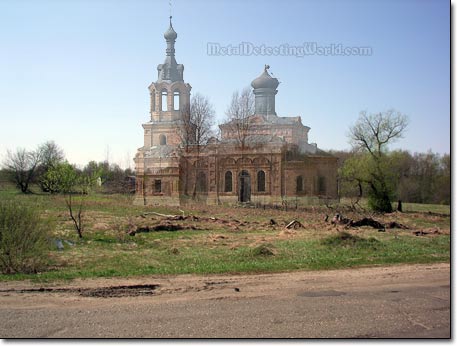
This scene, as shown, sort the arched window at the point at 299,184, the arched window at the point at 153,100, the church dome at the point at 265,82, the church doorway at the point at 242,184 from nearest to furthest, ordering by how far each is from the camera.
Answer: the arched window at the point at 299,184
the church doorway at the point at 242,184
the church dome at the point at 265,82
the arched window at the point at 153,100

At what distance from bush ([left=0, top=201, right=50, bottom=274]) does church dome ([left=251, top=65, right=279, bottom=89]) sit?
33.5 metres

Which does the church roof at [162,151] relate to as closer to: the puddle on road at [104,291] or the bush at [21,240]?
the bush at [21,240]

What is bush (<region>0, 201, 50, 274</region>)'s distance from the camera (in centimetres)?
969

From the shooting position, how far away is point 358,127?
29.8 metres

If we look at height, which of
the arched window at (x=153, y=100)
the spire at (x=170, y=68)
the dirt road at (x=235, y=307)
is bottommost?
the dirt road at (x=235, y=307)

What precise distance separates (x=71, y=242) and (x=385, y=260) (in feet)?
30.5

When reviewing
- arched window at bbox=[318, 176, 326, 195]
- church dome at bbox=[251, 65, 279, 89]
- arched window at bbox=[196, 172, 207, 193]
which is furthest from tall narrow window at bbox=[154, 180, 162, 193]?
arched window at bbox=[318, 176, 326, 195]

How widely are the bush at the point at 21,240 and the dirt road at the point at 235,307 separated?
4.84 feet

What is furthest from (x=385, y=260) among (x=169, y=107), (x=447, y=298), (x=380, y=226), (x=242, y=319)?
(x=169, y=107)

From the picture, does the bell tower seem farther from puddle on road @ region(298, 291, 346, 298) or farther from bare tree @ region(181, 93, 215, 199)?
puddle on road @ region(298, 291, 346, 298)

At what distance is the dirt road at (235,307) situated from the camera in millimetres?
5965

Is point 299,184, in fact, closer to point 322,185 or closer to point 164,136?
point 322,185

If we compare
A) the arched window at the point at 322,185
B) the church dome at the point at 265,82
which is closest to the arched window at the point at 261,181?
the arched window at the point at 322,185

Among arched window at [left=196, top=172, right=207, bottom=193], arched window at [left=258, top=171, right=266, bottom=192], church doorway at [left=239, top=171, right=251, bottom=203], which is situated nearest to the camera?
arched window at [left=258, top=171, right=266, bottom=192]
